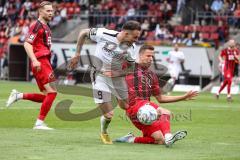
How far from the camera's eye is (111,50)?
479 inches

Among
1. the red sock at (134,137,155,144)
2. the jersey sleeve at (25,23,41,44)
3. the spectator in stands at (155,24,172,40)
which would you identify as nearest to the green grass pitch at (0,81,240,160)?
the red sock at (134,137,155,144)

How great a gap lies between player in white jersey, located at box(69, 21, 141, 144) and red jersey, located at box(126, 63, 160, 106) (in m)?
0.13

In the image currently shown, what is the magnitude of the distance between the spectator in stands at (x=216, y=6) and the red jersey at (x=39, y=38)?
82.6 feet

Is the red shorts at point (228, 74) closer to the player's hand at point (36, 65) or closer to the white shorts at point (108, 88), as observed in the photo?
the player's hand at point (36, 65)

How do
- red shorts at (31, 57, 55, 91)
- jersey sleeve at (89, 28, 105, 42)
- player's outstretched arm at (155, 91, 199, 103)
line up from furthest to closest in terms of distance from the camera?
red shorts at (31, 57, 55, 91)
jersey sleeve at (89, 28, 105, 42)
player's outstretched arm at (155, 91, 199, 103)

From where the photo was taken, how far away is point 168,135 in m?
11.5

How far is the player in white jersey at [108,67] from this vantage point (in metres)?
12.0

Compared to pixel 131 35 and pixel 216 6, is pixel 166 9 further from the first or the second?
pixel 131 35

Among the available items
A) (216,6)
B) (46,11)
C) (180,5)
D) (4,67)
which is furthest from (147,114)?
(4,67)

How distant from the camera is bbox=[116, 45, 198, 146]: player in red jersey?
1182 centimetres

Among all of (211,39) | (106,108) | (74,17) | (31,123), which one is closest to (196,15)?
(211,39)

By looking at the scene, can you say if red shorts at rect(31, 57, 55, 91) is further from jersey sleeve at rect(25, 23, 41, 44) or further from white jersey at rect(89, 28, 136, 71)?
white jersey at rect(89, 28, 136, 71)

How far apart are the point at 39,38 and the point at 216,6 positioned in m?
25.8

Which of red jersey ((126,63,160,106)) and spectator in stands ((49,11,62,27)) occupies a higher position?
red jersey ((126,63,160,106))
